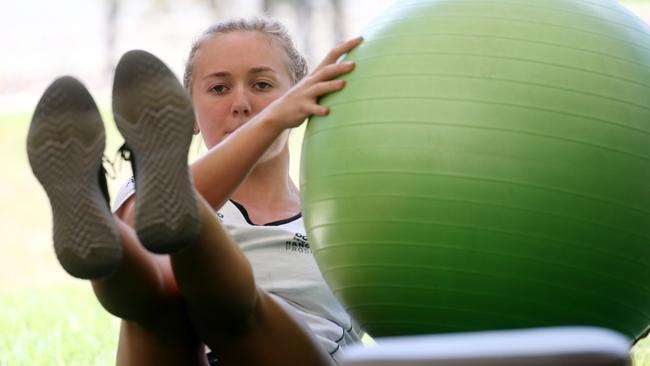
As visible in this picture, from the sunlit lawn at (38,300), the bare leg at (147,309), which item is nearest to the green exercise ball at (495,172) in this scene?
the bare leg at (147,309)

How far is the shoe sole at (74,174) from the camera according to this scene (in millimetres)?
2289

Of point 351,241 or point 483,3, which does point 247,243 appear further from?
point 483,3

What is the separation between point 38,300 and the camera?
6422mm

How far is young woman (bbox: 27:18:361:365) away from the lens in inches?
91.5

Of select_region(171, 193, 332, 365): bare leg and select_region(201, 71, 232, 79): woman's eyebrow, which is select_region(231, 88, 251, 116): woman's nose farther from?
select_region(171, 193, 332, 365): bare leg

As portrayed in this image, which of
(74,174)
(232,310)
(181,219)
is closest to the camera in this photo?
(181,219)

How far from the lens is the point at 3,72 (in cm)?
1495

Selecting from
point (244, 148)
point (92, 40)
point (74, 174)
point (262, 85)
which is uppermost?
point (92, 40)

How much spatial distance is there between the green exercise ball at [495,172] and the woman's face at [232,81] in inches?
30.2

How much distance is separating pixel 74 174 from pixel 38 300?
4.22m

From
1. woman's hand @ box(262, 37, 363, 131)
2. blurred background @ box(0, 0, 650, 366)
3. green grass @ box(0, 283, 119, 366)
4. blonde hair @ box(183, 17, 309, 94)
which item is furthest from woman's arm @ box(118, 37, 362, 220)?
blurred background @ box(0, 0, 650, 366)

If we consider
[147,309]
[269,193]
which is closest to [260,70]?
[269,193]

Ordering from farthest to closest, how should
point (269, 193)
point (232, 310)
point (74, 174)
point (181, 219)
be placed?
1. point (269, 193)
2. point (232, 310)
3. point (74, 174)
4. point (181, 219)

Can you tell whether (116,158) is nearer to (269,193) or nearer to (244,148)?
(244,148)
